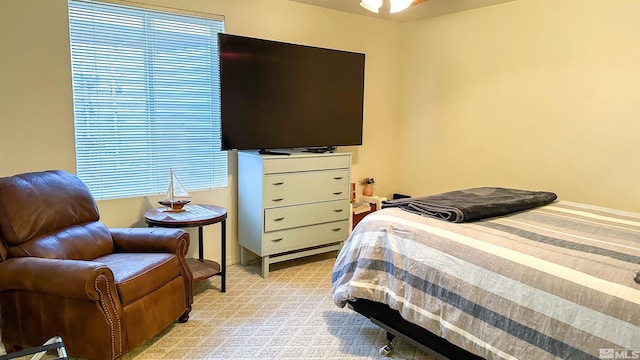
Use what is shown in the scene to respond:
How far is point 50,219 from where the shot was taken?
96.0 inches

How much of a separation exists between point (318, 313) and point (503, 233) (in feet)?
4.55

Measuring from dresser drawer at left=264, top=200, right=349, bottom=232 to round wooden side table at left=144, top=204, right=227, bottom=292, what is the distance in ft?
1.38

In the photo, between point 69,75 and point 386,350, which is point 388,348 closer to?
point 386,350

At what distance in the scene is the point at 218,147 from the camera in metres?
3.64

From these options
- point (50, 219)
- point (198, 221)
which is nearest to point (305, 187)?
point (198, 221)

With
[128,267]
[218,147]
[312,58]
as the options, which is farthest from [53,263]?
[312,58]

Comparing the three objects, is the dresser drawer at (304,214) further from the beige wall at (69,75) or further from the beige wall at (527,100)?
the beige wall at (527,100)

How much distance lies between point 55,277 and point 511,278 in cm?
210

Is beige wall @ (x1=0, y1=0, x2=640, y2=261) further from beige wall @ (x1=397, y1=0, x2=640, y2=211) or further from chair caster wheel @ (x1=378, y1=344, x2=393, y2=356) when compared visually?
chair caster wheel @ (x1=378, y1=344, x2=393, y2=356)

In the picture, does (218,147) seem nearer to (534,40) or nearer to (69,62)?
(69,62)

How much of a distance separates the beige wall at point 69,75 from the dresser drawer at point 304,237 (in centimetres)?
49

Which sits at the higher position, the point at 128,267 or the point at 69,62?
the point at 69,62

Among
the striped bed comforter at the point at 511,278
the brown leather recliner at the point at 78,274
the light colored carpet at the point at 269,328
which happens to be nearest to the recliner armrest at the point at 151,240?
the brown leather recliner at the point at 78,274

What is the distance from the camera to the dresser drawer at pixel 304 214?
341 centimetres
